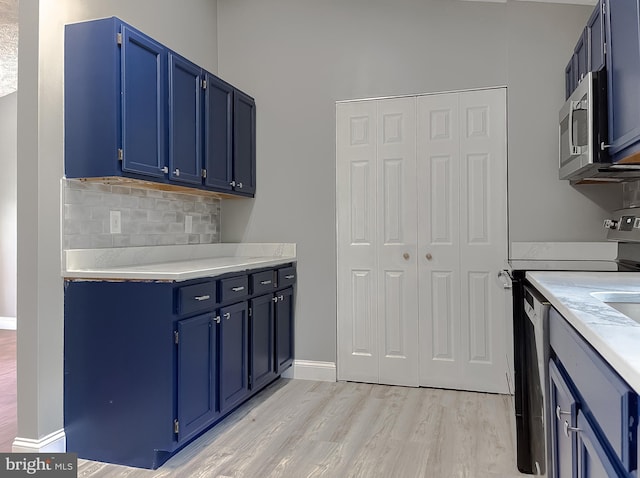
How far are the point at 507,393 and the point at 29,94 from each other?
10.6 ft

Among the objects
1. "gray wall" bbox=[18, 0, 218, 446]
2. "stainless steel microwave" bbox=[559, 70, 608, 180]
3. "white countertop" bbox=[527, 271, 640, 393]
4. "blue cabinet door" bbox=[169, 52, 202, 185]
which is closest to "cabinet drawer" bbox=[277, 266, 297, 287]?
"blue cabinet door" bbox=[169, 52, 202, 185]

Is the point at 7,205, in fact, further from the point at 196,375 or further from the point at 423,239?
the point at 423,239

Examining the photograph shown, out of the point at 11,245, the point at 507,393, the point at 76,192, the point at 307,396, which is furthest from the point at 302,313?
the point at 11,245

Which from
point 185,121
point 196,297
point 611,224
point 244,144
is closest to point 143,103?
point 185,121

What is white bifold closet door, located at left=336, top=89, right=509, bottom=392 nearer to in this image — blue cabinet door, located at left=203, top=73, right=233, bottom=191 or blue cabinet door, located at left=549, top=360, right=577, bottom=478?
blue cabinet door, located at left=203, top=73, right=233, bottom=191

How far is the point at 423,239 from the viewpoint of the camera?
3.44 metres

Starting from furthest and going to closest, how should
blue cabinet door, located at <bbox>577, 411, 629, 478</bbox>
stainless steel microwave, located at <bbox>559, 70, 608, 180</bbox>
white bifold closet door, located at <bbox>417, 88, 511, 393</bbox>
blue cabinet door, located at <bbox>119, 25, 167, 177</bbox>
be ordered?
white bifold closet door, located at <bbox>417, 88, 511, 393</bbox> → blue cabinet door, located at <bbox>119, 25, 167, 177</bbox> → stainless steel microwave, located at <bbox>559, 70, 608, 180</bbox> → blue cabinet door, located at <bbox>577, 411, 629, 478</bbox>

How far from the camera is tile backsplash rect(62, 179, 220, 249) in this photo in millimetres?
2471

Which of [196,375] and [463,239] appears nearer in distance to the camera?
[196,375]

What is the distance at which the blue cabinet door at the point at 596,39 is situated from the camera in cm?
217

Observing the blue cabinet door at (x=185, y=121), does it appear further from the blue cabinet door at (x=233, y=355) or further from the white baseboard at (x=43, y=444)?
the white baseboard at (x=43, y=444)

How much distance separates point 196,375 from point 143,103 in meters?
1.39

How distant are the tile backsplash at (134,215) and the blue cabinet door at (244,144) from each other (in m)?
0.33

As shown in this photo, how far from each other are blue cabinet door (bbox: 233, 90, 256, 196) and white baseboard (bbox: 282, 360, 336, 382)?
1.34 metres
